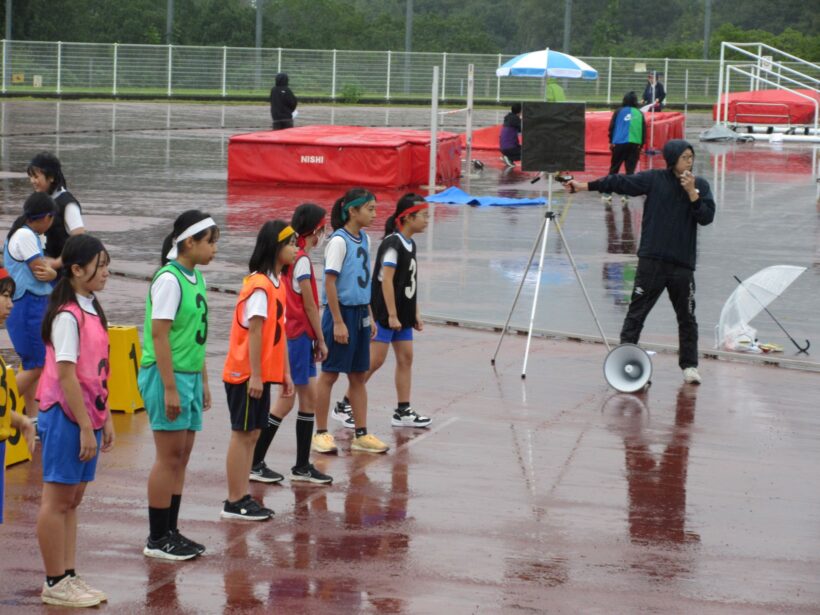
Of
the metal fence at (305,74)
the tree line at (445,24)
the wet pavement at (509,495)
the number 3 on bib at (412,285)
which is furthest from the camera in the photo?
the tree line at (445,24)

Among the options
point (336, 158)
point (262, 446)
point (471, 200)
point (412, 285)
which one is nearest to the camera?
point (262, 446)

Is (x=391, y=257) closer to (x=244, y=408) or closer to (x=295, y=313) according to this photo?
(x=295, y=313)

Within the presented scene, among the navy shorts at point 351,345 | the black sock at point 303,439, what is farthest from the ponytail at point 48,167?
the black sock at point 303,439

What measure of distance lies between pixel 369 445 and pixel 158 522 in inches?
98.1

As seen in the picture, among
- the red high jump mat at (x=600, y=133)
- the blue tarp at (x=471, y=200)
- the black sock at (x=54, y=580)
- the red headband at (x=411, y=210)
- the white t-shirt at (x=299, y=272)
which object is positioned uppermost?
the red high jump mat at (x=600, y=133)

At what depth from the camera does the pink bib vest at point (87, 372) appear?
6.21 meters

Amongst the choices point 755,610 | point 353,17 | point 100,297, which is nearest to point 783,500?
point 755,610

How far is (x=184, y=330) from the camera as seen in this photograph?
6.84 m

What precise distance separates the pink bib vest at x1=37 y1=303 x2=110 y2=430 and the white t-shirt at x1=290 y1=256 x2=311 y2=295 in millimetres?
2231

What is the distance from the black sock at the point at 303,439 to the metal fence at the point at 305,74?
51.6 m

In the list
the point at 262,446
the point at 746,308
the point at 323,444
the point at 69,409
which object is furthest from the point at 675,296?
the point at 69,409

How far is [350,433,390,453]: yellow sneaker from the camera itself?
915 cm

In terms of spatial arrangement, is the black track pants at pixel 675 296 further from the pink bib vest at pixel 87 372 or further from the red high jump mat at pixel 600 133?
the red high jump mat at pixel 600 133

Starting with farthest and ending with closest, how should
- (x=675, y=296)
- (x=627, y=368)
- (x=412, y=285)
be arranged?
(x=675, y=296) → (x=627, y=368) → (x=412, y=285)
